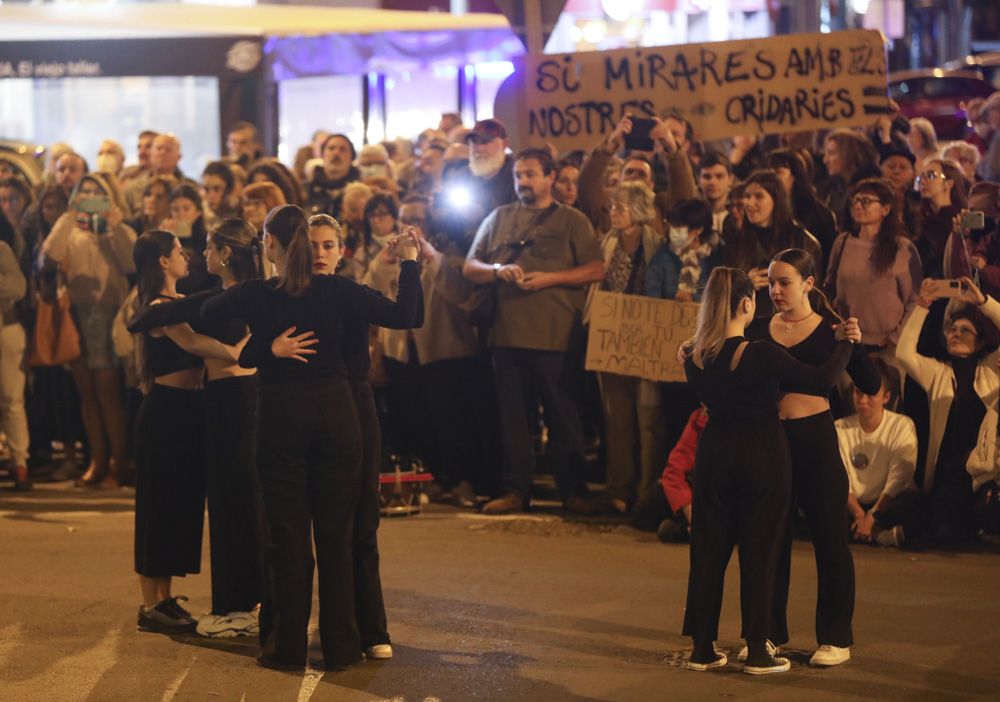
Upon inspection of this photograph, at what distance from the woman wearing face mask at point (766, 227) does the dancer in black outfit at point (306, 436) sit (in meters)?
3.21

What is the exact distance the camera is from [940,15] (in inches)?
1654

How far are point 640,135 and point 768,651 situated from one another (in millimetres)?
4958

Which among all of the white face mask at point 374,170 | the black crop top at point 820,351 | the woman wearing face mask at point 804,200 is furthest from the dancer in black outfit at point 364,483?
the white face mask at point 374,170

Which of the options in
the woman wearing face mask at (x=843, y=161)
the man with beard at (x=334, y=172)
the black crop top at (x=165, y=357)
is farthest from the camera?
the man with beard at (x=334, y=172)

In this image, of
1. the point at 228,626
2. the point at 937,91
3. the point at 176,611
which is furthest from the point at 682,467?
the point at 937,91

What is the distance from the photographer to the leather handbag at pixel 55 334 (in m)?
12.8

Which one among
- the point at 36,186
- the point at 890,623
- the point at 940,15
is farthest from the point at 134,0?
→ the point at 940,15

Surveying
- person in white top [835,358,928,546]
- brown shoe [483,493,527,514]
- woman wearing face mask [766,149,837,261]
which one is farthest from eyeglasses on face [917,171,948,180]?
brown shoe [483,493,527,514]

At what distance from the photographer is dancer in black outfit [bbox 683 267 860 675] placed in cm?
721

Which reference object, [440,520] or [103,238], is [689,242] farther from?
[103,238]

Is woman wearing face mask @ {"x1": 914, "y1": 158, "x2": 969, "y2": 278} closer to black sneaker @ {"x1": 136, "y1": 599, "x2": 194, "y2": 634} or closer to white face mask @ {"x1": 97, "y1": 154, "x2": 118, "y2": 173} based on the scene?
black sneaker @ {"x1": 136, "y1": 599, "x2": 194, "y2": 634}

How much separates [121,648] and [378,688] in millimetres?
1489

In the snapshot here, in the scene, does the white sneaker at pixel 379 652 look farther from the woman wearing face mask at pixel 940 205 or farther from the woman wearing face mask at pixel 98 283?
the woman wearing face mask at pixel 98 283

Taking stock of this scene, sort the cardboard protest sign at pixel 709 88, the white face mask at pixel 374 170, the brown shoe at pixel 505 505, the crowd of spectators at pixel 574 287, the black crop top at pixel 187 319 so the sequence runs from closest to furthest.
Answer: the black crop top at pixel 187 319, the crowd of spectators at pixel 574 287, the brown shoe at pixel 505 505, the cardboard protest sign at pixel 709 88, the white face mask at pixel 374 170
